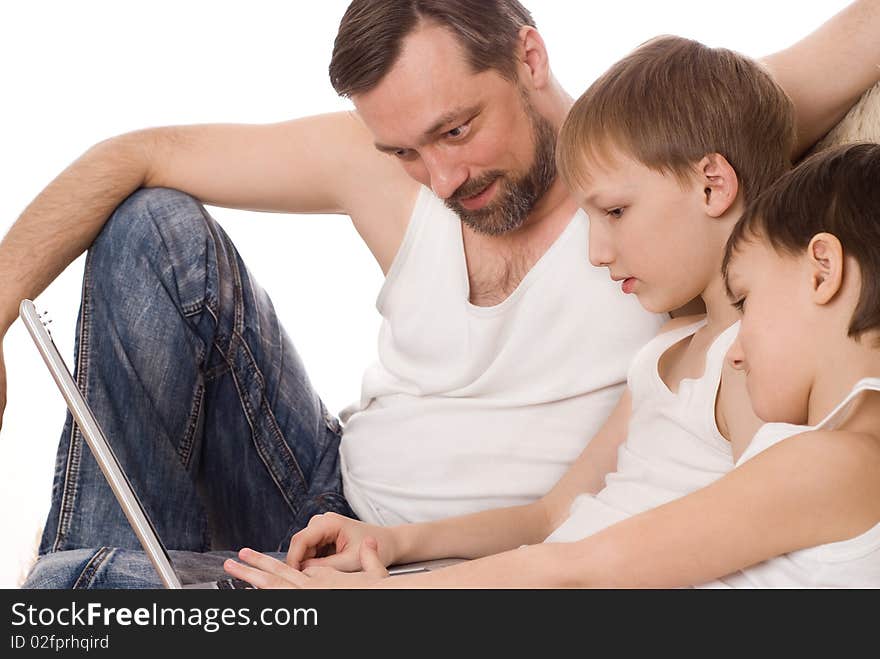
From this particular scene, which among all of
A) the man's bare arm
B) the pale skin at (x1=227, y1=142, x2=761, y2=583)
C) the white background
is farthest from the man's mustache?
the white background

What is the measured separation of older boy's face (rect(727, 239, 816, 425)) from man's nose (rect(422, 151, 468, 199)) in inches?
23.9

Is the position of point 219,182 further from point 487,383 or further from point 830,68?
point 830,68

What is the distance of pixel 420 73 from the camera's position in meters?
1.71

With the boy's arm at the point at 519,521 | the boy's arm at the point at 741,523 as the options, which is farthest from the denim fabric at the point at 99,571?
the boy's arm at the point at 741,523

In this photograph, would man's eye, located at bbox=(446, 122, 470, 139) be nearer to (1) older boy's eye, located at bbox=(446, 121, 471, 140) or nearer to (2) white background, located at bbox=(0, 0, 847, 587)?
(1) older boy's eye, located at bbox=(446, 121, 471, 140)

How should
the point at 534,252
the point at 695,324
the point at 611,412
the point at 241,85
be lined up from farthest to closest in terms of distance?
the point at 241,85 → the point at 534,252 → the point at 611,412 → the point at 695,324

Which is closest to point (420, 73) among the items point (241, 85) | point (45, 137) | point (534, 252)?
point (534, 252)

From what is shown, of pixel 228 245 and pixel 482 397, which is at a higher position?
pixel 228 245

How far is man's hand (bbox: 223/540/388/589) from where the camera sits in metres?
1.32

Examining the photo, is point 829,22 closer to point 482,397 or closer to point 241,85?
point 482,397

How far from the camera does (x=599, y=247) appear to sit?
4.87 feet

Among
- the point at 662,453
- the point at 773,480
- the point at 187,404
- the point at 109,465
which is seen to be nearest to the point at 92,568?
the point at 109,465

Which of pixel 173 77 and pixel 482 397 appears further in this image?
pixel 173 77
